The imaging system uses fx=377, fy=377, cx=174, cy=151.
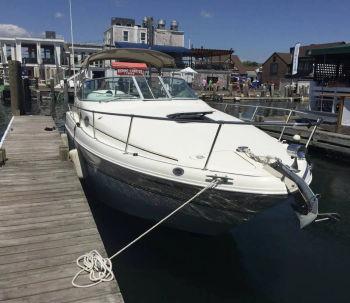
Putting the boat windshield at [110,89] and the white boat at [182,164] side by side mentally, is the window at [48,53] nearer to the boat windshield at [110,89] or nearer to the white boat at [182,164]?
the boat windshield at [110,89]

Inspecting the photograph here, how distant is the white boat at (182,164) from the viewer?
5059 mm

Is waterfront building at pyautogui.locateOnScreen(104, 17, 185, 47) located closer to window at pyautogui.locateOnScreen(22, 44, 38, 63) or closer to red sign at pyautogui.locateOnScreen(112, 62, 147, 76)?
window at pyautogui.locateOnScreen(22, 44, 38, 63)

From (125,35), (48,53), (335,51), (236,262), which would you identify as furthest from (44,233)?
(48,53)

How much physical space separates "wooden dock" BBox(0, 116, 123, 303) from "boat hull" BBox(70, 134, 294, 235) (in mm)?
676

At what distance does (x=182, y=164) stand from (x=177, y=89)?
3664mm

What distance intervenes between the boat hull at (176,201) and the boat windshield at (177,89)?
2.52 metres

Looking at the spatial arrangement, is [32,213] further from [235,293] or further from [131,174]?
[235,293]

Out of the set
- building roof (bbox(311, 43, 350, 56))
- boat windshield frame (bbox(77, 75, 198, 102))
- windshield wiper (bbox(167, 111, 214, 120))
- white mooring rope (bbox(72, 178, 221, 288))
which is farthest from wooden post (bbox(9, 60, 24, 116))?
building roof (bbox(311, 43, 350, 56))

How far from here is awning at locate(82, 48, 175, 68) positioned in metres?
9.52

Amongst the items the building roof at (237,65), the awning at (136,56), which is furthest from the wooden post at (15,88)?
the building roof at (237,65)

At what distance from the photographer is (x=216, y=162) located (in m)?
5.35

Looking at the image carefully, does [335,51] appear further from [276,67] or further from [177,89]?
[276,67]

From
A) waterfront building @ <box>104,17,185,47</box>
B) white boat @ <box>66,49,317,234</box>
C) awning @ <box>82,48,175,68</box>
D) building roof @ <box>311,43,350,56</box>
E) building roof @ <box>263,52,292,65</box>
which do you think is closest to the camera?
white boat @ <box>66,49,317,234</box>

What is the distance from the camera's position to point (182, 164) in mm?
5406
